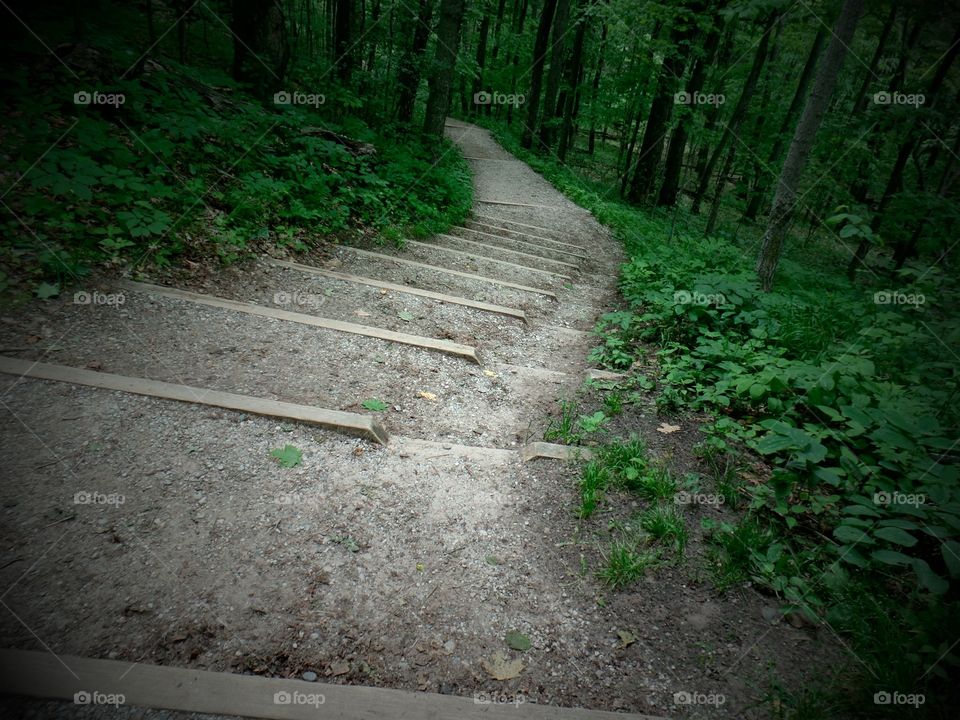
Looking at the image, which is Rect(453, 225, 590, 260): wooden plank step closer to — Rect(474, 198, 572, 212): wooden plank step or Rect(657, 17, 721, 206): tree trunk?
Rect(474, 198, 572, 212): wooden plank step

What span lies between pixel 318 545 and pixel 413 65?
34.3 ft

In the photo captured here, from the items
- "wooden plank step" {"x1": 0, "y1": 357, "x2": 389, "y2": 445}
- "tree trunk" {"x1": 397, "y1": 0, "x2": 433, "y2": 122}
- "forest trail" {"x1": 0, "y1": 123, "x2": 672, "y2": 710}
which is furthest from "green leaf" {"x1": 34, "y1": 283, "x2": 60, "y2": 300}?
"tree trunk" {"x1": 397, "y1": 0, "x2": 433, "y2": 122}

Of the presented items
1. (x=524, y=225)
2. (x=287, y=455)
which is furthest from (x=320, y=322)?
(x=524, y=225)

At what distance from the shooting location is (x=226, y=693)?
1.58 metres

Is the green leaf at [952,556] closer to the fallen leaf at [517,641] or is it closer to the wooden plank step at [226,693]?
the wooden plank step at [226,693]

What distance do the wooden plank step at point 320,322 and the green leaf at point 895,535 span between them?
121 inches

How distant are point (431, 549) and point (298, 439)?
3.77ft

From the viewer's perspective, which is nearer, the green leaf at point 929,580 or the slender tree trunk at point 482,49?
the green leaf at point 929,580

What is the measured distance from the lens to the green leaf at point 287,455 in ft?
8.71

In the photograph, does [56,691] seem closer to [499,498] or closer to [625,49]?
[499,498]

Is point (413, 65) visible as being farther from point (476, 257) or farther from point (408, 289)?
point (408, 289)

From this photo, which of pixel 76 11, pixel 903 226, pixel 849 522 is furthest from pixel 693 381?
pixel 903 226

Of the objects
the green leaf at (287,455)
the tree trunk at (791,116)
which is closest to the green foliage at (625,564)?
the green leaf at (287,455)

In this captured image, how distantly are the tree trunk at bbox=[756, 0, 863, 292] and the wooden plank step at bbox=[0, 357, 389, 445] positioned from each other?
217 inches
